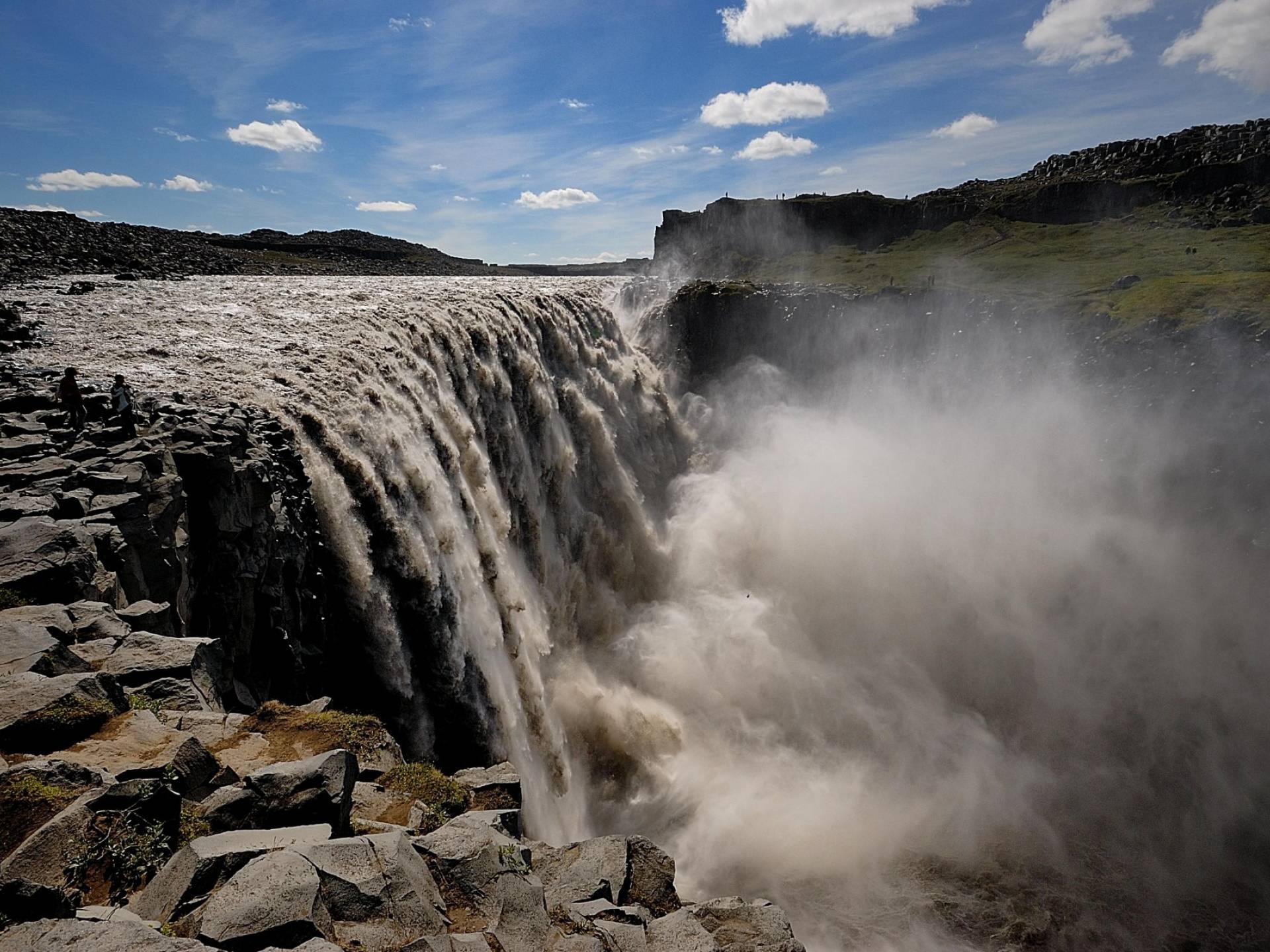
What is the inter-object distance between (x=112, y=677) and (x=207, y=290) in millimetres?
36527

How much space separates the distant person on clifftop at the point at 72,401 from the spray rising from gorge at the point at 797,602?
3.44 meters

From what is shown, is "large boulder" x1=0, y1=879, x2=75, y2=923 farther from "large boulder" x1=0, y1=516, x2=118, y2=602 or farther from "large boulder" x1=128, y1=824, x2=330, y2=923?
"large boulder" x1=0, y1=516, x2=118, y2=602

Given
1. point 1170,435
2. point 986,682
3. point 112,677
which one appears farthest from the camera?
point 1170,435

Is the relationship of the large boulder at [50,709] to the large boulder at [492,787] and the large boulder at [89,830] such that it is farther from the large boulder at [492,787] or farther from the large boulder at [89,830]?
the large boulder at [492,787]

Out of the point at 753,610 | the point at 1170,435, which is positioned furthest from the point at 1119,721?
the point at 1170,435

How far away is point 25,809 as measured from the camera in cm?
657

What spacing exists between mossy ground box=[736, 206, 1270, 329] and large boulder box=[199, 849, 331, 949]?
58.4 metres

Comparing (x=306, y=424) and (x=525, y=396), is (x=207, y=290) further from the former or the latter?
(x=306, y=424)

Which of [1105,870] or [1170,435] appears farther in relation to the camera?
[1170,435]

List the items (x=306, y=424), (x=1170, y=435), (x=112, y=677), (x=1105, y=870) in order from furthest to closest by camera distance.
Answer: (x=1170, y=435) → (x=1105, y=870) → (x=306, y=424) → (x=112, y=677)

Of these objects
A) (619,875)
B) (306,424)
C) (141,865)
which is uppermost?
(306,424)

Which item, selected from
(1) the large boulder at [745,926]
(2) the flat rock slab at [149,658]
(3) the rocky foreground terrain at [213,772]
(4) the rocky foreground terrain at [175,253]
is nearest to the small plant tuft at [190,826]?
(3) the rocky foreground terrain at [213,772]

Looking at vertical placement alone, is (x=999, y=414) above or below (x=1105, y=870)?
above

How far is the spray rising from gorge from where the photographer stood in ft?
65.7
